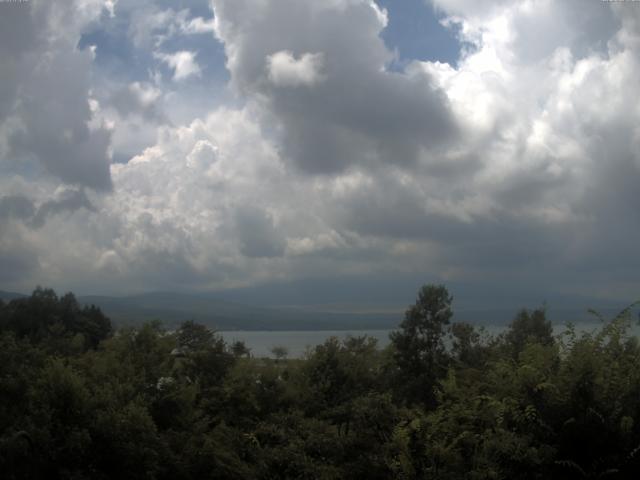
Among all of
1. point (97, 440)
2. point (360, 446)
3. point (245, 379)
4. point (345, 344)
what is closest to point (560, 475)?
point (360, 446)

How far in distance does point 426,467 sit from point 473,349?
2697 centimetres

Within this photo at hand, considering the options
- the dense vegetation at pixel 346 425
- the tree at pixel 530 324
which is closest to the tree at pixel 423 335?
the tree at pixel 530 324

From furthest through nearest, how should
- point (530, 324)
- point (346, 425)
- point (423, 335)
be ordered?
point (530, 324)
point (423, 335)
point (346, 425)

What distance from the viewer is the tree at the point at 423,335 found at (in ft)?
113

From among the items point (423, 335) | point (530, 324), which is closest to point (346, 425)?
point (423, 335)

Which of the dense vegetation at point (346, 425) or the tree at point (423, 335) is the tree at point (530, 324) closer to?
the tree at point (423, 335)

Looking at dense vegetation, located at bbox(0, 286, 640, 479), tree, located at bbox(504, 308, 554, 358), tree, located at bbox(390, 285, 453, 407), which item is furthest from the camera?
tree, located at bbox(504, 308, 554, 358)

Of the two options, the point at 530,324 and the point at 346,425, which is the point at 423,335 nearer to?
the point at 530,324

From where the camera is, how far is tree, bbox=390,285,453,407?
3431 centimetres

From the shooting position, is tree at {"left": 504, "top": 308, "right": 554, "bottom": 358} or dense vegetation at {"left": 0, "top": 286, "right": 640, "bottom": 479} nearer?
dense vegetation at {"left": 0, "top": 286, "right": 640, "bottom": 479}

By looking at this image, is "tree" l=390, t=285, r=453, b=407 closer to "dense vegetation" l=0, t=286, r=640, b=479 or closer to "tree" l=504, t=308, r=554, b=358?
"tree" l=504, t=308, r=554, b=358

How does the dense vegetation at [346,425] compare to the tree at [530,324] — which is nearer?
the dense vegetation at [346,425]

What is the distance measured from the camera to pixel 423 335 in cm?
3497

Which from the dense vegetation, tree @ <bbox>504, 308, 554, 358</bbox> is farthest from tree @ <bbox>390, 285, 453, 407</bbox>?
the dense vegetation
